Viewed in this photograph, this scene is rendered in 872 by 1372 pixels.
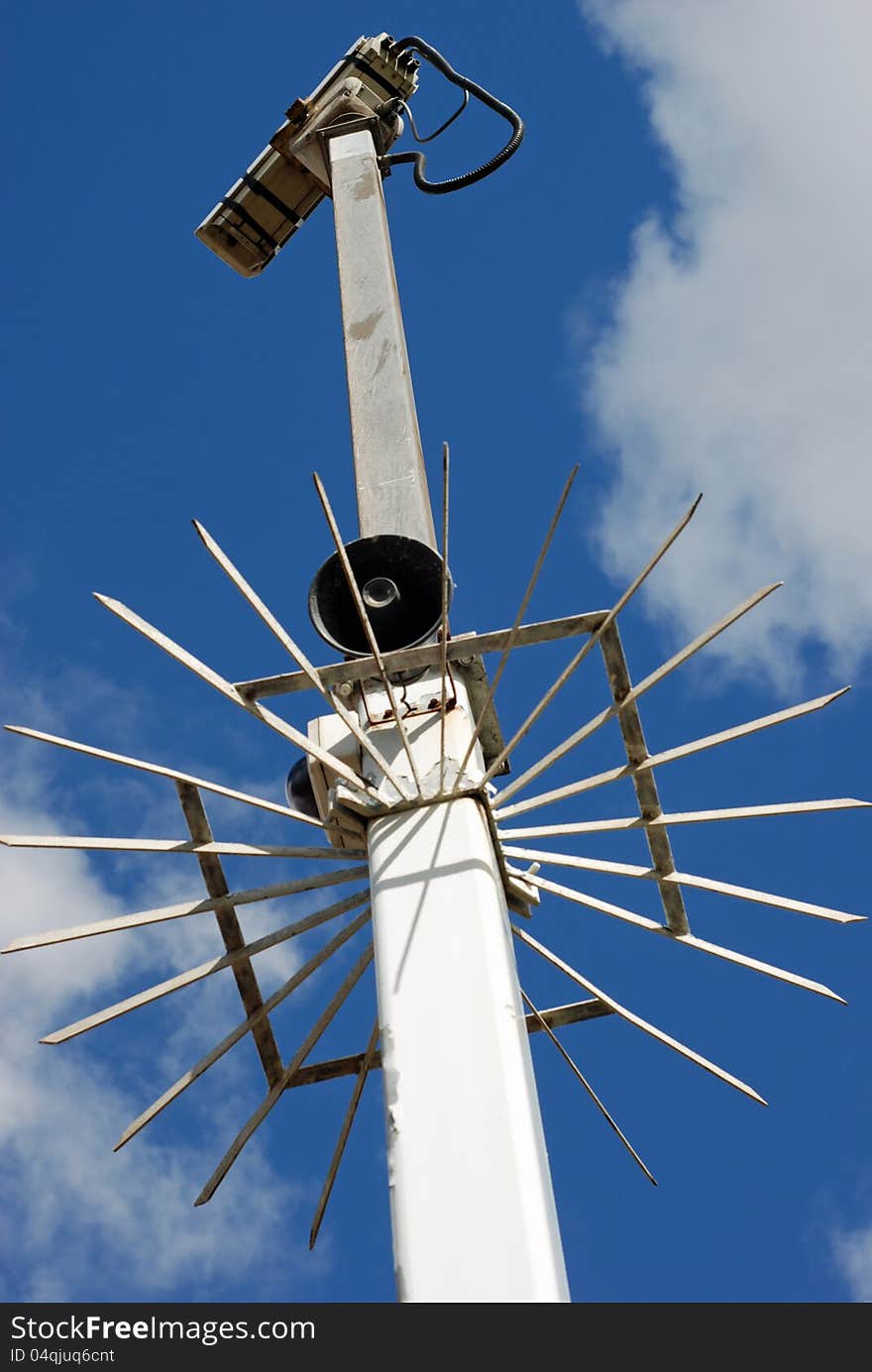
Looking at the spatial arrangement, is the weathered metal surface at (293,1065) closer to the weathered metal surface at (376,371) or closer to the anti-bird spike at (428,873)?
the anti-bird spike at (428,873)

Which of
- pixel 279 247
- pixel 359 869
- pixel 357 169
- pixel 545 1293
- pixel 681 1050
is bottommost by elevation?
pixel 545 1293

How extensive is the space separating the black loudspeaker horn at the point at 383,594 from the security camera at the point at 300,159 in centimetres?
750

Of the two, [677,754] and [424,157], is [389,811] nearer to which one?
[677,754]

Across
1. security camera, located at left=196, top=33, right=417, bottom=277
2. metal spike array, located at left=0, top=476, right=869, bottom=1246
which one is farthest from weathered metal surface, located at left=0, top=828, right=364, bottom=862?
security camera, located at left=196, top=33, right=417, bottom=277

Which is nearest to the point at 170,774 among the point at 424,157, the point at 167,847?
the point at 167,847

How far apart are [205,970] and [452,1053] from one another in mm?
1902

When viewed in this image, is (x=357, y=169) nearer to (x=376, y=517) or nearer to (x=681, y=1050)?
(x=376, y=517)

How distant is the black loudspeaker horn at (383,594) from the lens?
341 inches

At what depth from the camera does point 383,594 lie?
870cm

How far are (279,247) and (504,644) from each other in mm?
10905

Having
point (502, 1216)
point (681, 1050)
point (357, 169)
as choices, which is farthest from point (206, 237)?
point (502, 1216)

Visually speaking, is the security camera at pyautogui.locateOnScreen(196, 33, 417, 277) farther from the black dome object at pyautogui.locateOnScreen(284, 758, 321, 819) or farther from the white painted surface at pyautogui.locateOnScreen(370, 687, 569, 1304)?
the white painted surface at pyautogui.locateOnScreen(370, 687, 569, 1304)

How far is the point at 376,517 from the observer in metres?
9.62

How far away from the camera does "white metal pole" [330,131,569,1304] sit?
5879 mm
